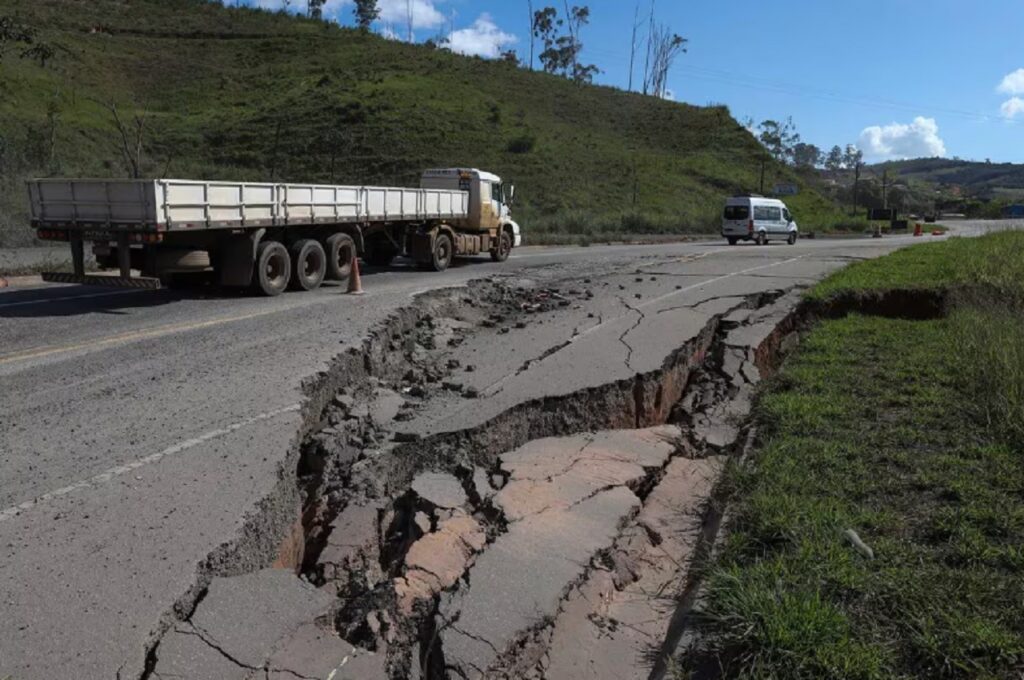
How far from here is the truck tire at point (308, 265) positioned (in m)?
13.0

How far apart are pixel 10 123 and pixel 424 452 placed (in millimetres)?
38394

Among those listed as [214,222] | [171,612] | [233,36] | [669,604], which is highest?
[233,36]

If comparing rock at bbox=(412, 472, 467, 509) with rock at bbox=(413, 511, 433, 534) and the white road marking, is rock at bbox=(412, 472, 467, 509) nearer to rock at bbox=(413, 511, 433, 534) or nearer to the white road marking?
rock at bbox=(413, 511, 433, 534)

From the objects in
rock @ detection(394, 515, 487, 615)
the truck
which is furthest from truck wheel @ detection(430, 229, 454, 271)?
rock @ detection(394, 515, 487, 615)

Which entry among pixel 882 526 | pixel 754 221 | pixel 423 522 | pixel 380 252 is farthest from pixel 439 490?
pixel 754 221

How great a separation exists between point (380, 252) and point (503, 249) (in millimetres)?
3700

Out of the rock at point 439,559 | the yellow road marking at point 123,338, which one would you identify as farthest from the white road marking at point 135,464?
the yellow road marking at point 123,338

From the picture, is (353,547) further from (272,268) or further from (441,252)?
(441,252)

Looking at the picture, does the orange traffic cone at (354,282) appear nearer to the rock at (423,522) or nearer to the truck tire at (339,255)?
the truck tire at (339,255)

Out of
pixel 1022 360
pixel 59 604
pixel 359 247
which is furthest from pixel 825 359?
pixel 359 247

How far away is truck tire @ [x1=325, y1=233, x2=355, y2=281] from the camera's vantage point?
45.6 feet

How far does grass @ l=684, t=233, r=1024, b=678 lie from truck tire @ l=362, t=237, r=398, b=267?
11.1 meters

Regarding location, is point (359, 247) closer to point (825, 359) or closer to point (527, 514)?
point (825, 359)

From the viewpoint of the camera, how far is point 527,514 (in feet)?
15.2
